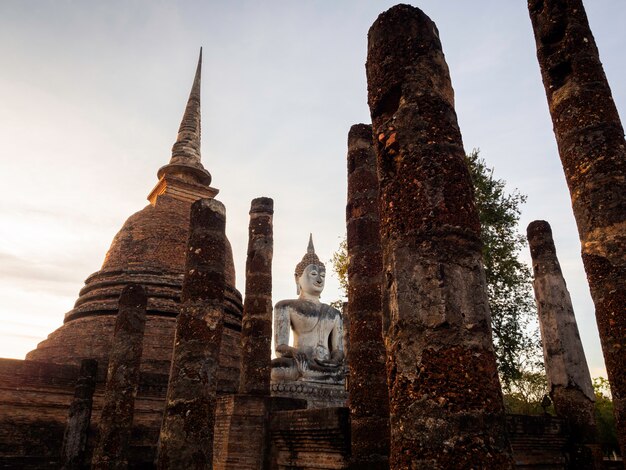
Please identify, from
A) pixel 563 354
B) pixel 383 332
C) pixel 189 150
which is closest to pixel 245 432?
pixel 383 332

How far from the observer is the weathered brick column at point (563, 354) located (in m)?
7.25

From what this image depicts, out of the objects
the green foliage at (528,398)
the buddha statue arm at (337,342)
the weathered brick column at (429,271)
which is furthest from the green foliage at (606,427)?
the weathered brick column at (429,271)

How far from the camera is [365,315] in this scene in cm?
619

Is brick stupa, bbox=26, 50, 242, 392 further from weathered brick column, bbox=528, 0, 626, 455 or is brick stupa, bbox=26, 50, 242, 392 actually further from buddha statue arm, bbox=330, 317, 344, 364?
weathered brick column, bbox=528, 0, 626, 455

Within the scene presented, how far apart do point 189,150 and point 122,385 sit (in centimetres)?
1258

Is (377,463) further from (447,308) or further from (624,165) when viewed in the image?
(624,165)

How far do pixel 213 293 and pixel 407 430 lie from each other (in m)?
4.17

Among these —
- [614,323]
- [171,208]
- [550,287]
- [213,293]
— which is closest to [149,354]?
[171,208]

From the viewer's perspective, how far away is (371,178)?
685 cm

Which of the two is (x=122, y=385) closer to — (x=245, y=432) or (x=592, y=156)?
(x=245, y=432)

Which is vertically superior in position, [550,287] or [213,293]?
[550,287]

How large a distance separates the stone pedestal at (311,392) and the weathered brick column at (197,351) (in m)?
4.25

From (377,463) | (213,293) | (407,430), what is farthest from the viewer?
(213,293)

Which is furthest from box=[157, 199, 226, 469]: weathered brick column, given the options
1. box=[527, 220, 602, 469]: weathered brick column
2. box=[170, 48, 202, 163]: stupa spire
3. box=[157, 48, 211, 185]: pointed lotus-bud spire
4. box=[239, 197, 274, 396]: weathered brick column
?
box=[170, 48, 202, 163]: stupa spire
